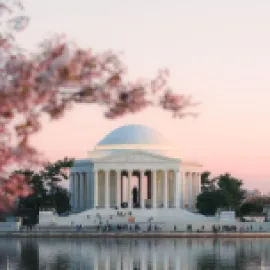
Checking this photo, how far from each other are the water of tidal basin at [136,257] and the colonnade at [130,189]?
66913 millimetres

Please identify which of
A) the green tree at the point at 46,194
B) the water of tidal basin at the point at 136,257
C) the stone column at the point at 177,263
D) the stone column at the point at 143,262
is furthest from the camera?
the green tree at the point at 46,194

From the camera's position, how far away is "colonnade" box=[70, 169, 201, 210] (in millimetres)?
179125

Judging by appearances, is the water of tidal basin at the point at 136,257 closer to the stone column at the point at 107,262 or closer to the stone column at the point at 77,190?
the stone column at the point at 107,262

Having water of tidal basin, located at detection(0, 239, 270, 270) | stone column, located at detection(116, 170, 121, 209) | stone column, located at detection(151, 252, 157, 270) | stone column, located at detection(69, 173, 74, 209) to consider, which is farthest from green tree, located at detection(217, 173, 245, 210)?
stone column, located at detection(151, 252, 157, 270)

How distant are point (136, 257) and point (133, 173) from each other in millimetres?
105383

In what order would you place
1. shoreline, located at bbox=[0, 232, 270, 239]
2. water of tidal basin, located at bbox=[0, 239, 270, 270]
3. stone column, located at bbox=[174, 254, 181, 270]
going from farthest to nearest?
shoreline, located at bbox=[0, 232, 270, 239], water of tidal basin, located at bbox=[0, 239, 270, 270], stone column, located at bbox=[174, 254, 181, 270]

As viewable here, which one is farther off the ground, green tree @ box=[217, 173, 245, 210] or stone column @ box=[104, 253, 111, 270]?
green tree @ box=[217, 173, 245, 210]

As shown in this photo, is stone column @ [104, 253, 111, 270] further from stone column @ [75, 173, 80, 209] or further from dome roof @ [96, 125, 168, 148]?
stone column @ [75, 173, 80, 209]

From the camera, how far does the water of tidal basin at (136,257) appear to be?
77125mm

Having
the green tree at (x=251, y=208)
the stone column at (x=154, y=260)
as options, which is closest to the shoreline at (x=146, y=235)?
the stone column at (x=154, y=260)

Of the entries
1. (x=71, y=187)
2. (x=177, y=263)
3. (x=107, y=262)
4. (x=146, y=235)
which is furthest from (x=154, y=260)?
(x=71, y=187)

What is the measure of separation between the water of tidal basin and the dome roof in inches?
3007

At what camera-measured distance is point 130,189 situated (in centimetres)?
17850

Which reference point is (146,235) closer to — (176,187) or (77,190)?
(176,187)
